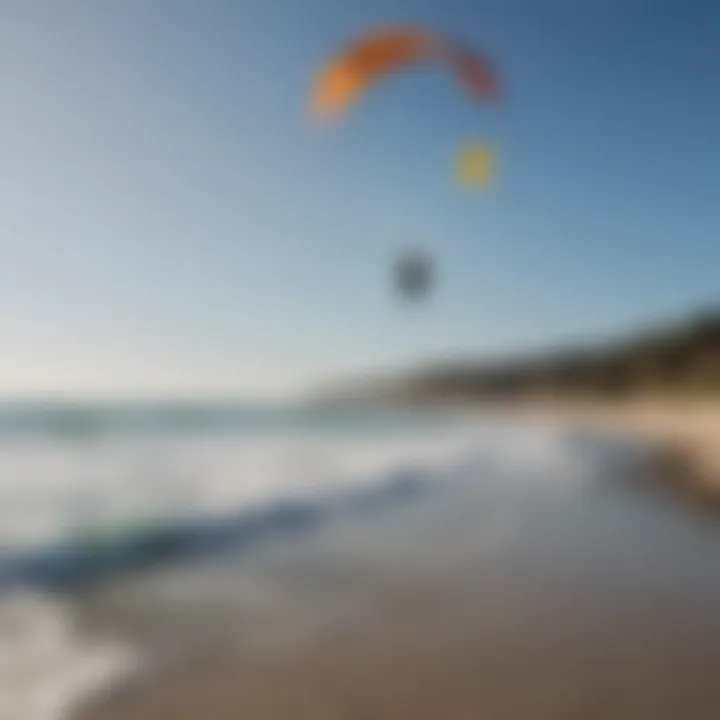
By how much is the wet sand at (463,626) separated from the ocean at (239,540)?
0.05ft

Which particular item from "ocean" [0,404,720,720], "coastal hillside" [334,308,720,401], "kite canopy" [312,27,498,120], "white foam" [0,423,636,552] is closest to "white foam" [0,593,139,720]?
"ocean" [0,404,720,720]

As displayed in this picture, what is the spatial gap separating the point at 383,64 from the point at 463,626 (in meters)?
1.51

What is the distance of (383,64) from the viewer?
235cm

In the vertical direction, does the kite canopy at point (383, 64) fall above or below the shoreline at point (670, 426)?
above

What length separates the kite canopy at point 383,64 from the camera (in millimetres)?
2395

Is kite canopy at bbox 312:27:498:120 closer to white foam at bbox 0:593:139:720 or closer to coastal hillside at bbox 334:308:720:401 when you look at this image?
coastal hillside at bbox 334:308:720:401

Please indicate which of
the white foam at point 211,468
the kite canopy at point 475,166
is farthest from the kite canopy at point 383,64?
the white foam at point 211,468

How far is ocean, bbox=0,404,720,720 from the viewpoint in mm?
1992

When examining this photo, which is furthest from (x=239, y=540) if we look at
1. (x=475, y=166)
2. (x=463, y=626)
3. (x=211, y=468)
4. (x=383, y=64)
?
(x=383, y=64)

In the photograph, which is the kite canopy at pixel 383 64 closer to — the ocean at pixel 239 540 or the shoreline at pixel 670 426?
the ocean at pixel 239 540

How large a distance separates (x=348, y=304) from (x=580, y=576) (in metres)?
1.08

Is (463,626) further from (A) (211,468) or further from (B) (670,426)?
(B) (670,426)

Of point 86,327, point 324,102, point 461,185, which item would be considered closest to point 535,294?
point 461,185

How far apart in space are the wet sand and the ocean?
0.01 meters
